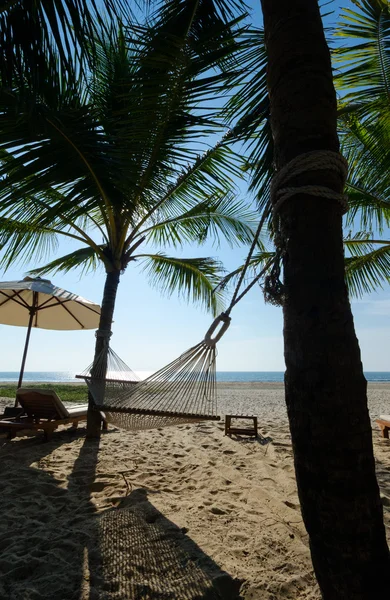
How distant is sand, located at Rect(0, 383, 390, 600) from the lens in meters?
1.25

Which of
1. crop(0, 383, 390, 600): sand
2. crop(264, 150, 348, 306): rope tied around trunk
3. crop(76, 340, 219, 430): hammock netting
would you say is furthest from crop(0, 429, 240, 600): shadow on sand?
crop(264, 150, 348, 306): rope tied around trunk

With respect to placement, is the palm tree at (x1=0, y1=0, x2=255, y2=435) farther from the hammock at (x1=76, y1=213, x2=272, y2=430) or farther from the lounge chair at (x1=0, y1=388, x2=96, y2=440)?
the lounge chair at (x1=0, y1=388, x2=96, y2=440)

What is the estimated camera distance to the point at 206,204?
4461 mm

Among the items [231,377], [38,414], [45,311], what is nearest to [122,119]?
[38,414]

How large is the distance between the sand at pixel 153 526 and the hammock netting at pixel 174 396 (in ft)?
1.50

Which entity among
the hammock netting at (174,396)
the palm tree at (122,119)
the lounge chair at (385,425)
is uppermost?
the palm tree at (122,119)

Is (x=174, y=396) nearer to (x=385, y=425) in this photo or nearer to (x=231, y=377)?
(x=385, y=425)

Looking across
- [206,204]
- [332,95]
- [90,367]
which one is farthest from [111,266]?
[332,95]

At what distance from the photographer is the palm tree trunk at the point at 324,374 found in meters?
0.75

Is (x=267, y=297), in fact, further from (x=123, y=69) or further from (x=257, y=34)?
(x=123, y=69)

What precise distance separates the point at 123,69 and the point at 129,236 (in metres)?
1.49

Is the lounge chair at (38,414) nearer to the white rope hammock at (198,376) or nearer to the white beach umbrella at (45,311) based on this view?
the white beach umbrella at (45,311)

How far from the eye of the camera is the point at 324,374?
0.78 meters

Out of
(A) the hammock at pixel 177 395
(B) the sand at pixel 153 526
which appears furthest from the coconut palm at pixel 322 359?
(B) the sand at pixel 153 526
